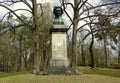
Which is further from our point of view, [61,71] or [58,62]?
[58,62]

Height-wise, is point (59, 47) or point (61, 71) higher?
point (59, 47)

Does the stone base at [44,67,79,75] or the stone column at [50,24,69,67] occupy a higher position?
the stone column at [50,24,69,67]

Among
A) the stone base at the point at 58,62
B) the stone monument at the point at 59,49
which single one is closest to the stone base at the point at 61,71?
the stone monument at the point at 59,49

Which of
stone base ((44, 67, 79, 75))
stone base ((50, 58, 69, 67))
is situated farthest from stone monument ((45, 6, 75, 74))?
stone base ((44, 67, 79, 75))

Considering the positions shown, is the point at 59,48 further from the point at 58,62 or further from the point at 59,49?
the point at 58,62

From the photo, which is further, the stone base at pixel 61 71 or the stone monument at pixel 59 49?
the stone monument at pixel 59 49

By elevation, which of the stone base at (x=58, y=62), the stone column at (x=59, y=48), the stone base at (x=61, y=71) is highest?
the stone column at (x=59, y=48)

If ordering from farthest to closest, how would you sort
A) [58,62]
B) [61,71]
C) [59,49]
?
[59,49], [58,62], [61,71]

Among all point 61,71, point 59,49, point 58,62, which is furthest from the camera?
point 59,49

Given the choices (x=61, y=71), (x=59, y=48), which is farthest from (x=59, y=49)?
(x=61, y=71)

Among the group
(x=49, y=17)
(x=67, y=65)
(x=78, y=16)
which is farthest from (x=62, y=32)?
(x=49, y=17)

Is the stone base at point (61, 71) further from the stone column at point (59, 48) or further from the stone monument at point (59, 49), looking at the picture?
the stone column at point (59, 48)

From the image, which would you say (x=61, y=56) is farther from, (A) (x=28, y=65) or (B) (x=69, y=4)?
(A) (x=28, y=65)

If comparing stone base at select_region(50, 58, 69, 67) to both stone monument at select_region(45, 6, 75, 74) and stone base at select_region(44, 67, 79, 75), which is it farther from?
stone base at select_region(44, 67, 79, 75)
